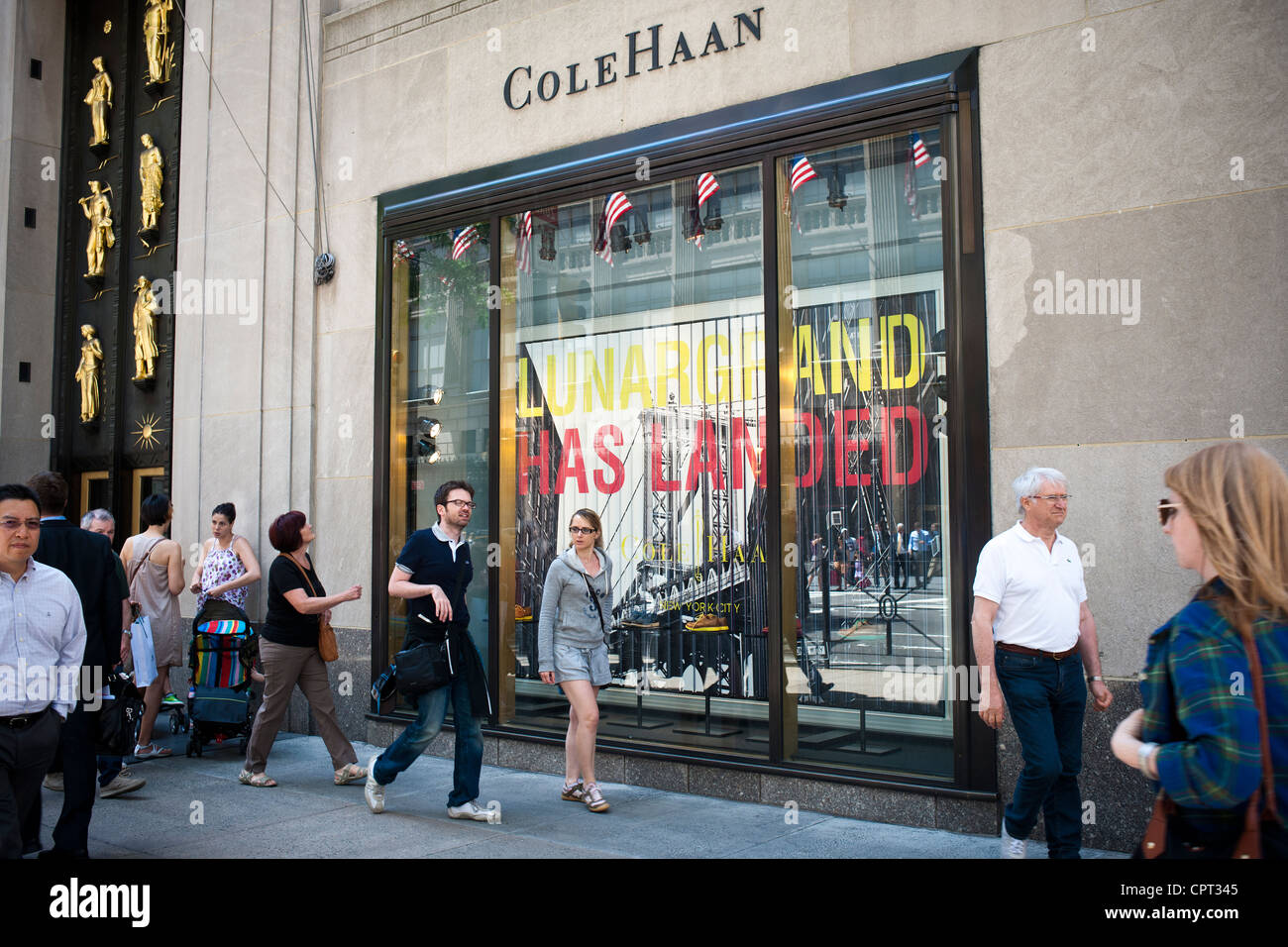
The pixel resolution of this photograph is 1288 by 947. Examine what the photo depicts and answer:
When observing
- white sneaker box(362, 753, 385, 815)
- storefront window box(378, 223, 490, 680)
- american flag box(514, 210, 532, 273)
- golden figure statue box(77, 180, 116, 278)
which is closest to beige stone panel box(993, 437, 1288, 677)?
white sneaker box(362, 753, 385, 815)

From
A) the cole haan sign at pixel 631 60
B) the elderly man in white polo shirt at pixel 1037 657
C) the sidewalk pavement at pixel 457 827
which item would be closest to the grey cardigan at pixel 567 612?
the sidewalk pavement at pixel 457 827

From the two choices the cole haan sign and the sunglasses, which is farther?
the cole haan sign

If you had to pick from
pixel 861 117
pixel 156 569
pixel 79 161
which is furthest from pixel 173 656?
pixel 79 161

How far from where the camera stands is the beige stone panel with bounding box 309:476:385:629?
368 inches

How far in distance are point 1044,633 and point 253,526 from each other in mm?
7731

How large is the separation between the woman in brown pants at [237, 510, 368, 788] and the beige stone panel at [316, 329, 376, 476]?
2.00 m

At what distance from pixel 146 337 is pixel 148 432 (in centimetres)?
112

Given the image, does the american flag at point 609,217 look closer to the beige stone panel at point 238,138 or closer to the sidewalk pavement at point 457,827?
the beige stone panel at point 238,138

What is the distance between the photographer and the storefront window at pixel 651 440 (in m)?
7.43

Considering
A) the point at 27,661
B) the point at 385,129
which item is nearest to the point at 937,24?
the point at 385,129

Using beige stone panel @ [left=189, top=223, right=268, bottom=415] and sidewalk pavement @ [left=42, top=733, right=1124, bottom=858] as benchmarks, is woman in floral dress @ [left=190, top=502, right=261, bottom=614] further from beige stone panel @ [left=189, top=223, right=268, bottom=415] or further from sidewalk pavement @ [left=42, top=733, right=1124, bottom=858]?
sidewalk pavement @ [left=42, top=733, right=1124, bottom=858]

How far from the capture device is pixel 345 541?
952cm

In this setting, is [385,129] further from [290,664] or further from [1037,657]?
[1037,657]
